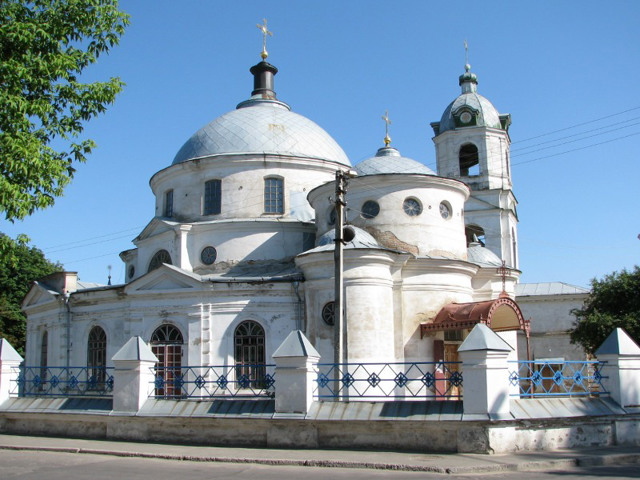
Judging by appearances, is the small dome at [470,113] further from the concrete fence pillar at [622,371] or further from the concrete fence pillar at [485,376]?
the concrete fence pillar at [485,376]

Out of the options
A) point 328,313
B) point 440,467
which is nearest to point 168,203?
point 328,313

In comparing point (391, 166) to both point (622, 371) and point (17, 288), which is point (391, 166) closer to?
point (622, 371)

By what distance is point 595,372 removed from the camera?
45.6 feet

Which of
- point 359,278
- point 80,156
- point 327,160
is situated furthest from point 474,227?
point 80,156

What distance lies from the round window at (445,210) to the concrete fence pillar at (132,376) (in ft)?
43.7

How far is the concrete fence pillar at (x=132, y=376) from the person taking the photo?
14.8m

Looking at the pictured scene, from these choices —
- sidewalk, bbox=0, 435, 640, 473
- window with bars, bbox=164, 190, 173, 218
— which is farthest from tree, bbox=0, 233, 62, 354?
sidewalk, bbox=0, 435, 640, 473

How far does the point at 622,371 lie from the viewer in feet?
44.7

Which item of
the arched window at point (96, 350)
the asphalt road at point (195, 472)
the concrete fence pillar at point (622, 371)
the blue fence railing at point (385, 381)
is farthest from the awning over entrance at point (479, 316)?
the arched window at point (96, 350)

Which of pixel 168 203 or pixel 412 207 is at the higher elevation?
pixel 168 203

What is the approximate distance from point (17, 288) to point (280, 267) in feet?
73.0

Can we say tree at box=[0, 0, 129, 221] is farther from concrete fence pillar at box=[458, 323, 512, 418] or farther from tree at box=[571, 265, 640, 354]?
tree at box=[571, 265, 640, 354]

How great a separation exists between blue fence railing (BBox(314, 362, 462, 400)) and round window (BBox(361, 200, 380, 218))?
541 centimetres

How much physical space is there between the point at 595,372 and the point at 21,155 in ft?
37.6
